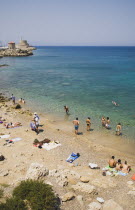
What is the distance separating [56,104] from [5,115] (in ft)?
26.0

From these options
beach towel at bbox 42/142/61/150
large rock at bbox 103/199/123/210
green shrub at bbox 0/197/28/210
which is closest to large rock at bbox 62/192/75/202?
large rock at bbox 103/199/123/210

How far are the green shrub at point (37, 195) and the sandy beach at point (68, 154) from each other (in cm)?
79

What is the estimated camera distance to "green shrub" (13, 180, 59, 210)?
797 cm

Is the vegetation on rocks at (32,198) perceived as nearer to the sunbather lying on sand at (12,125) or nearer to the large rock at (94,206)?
the large rock at (94,206)

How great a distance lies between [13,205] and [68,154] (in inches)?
293

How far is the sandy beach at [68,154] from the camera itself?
33.1ft

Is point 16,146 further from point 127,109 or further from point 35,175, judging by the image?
point 127,109

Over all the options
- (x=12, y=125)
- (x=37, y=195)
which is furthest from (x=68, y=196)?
(x=12, y=125)

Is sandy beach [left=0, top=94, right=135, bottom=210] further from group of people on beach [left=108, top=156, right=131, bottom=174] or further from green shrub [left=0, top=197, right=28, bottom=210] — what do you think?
green shrub [left=0, top=197, right=28, bottom=210]

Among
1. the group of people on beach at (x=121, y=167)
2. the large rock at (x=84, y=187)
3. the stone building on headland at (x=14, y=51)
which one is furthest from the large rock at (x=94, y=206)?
the stone building on headland at (x=14, y=51)

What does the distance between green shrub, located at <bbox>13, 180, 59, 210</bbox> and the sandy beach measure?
794 millimetres

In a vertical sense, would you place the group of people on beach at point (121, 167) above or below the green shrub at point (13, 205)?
below

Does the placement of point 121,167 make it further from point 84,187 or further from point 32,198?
point 32,198

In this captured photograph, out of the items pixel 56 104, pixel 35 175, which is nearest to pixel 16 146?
pixel 35 175
